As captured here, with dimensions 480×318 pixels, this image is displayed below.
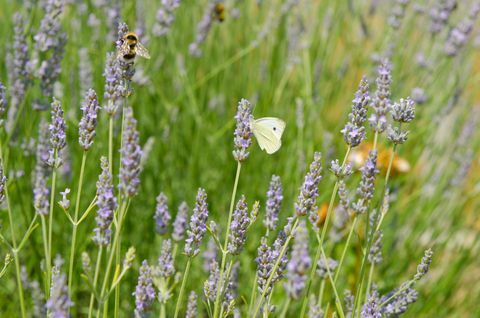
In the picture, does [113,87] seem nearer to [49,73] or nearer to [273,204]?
[273,204]

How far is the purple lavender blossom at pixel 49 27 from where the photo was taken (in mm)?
2014

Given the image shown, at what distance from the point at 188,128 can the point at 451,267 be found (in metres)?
1.34

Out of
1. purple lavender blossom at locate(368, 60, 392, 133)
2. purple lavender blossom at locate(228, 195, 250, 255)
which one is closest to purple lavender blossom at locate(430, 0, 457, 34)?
purple lavender blossom at locate(368, 60, 392, 133)

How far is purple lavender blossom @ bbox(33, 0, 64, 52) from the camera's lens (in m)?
2.01

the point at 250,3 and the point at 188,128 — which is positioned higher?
the point at 250,3

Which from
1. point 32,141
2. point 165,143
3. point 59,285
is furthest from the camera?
point 165,143

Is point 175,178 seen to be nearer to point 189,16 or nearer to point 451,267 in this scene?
point 189,16

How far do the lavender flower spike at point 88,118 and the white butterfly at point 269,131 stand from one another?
0.47 m

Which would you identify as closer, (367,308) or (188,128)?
(367,308)

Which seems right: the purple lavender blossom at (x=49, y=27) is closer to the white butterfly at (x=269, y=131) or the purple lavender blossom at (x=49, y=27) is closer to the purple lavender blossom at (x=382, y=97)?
the white butterfly at (x=269, y=131)

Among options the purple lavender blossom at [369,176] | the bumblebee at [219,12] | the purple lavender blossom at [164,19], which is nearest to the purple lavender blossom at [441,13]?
the bumblebee at [219,12]

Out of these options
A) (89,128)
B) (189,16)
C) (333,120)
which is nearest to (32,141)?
(89,128)

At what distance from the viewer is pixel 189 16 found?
3.52 metres

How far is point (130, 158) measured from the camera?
125 centimetres
